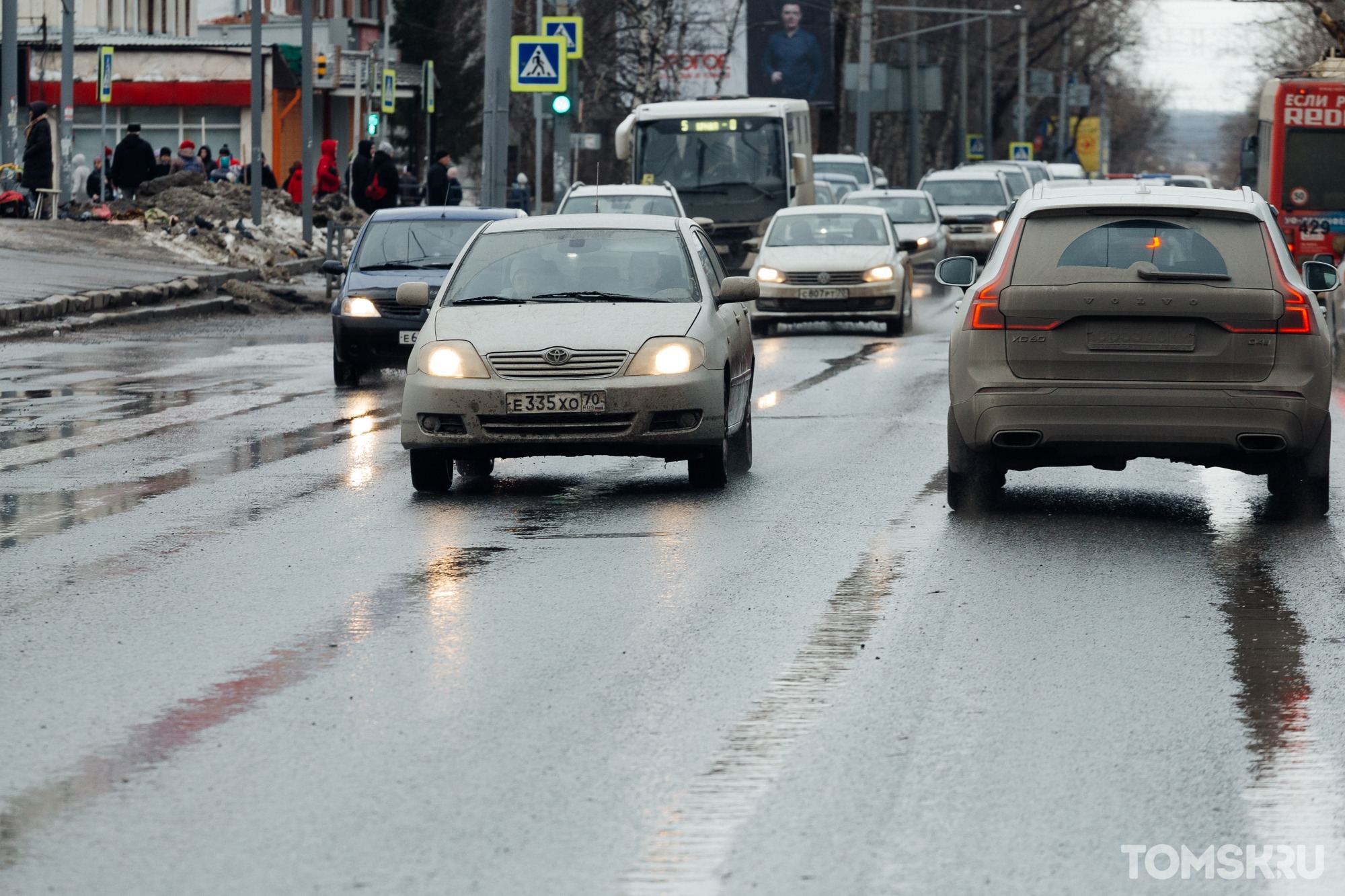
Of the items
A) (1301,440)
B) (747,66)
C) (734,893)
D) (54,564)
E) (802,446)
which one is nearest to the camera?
(734,893)

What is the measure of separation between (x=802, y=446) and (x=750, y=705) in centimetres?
762

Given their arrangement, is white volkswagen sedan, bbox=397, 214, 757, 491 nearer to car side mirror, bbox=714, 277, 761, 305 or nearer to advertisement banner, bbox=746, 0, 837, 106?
car side mirror, bbox=714, 277, 761, 305

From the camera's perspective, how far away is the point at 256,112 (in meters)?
34.6

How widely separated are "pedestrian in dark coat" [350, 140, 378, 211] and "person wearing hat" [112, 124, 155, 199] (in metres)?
3.46

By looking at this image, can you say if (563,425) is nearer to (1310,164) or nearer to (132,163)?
(1310,164)

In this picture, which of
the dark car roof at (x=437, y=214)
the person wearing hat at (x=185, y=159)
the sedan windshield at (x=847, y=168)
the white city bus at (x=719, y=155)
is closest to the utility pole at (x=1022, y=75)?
the sedan windshield at (x=847, y=168)

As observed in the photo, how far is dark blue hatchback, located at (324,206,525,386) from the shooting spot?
1909 centimetres

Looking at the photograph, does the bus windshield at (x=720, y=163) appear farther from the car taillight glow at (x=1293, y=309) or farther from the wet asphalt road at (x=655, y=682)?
the car taillight glow at (x=1293, y=309)

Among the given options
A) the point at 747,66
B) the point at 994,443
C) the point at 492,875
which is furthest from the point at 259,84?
the point at 747,66

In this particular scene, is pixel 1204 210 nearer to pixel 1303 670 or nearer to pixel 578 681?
pixel 1303 670

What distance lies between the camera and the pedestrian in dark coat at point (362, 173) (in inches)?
1535

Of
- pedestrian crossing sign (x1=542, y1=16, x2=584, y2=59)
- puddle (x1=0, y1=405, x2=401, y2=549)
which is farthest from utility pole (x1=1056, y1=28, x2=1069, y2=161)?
puddle (x1=0, y1=405, x2=401, y2=549)

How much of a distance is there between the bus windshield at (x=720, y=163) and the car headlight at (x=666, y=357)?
80.9 ft

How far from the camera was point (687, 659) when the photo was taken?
23.8ft
